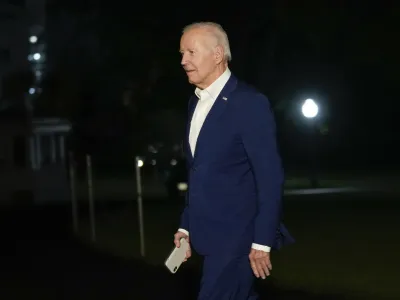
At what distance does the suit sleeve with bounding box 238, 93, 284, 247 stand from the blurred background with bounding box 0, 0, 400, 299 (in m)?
5.43

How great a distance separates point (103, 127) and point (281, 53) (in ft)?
62.1

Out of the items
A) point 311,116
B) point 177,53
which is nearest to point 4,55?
point 311,116

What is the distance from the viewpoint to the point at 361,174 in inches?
1644

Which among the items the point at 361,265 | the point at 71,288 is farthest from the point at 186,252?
the point at 361,265

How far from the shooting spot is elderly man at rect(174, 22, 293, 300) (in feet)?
15.0

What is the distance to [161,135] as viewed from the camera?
4566cm

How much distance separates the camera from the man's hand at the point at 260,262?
4586 millimetres

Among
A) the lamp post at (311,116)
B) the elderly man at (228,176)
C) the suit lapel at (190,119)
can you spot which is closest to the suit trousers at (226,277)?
the elderly man at (228,176)

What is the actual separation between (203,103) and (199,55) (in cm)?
27

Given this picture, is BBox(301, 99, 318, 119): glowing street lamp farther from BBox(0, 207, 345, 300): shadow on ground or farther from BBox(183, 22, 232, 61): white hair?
A: BBox(183, 22, 232, 61): white hair

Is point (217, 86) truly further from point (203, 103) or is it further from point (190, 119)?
point (190, 119)

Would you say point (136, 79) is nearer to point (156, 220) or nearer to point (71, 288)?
point (156, 220)

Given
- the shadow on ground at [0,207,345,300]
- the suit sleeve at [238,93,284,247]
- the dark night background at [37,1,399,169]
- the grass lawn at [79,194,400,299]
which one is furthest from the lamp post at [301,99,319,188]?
the suit sleeve at [238,93,284,247]

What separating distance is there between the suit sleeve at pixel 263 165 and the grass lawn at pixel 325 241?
540 cm
